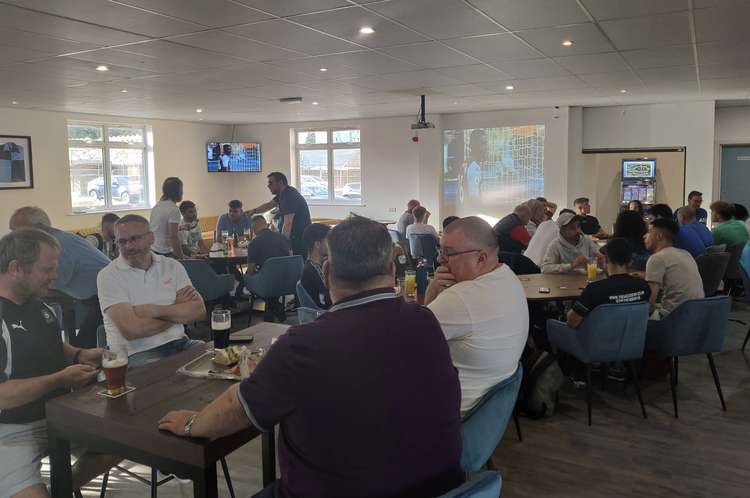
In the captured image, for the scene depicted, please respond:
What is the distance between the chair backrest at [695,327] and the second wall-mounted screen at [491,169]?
8.02 m

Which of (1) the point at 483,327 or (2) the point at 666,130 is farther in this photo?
(2) the point at 666,130

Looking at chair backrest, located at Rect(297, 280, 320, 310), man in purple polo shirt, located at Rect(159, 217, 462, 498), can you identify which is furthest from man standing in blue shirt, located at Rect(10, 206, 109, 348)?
man in purple polo shirt, located at Rect(159, 217, 462, 498)

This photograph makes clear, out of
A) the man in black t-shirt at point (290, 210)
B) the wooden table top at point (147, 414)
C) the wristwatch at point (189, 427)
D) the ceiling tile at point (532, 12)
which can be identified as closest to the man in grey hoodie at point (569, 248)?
the ceiling tile at point (532, 12)

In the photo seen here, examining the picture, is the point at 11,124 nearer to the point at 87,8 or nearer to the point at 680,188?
the point at 87,8

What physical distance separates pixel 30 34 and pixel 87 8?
3.67ft

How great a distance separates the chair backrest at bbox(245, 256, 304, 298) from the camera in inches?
235

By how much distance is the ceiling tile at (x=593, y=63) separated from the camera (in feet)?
20.9

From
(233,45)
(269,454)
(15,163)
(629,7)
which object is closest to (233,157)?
(15,163)

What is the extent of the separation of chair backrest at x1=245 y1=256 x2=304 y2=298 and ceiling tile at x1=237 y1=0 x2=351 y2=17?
7.89 feet

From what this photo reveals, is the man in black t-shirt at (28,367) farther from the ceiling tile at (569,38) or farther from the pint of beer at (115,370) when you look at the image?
the ceiling tile at (569,38)

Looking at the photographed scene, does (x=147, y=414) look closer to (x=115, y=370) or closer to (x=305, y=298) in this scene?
(x=115, y=370)

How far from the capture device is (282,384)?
1471mm

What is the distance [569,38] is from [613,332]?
2.94 meters

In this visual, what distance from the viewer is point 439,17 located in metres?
4.62
